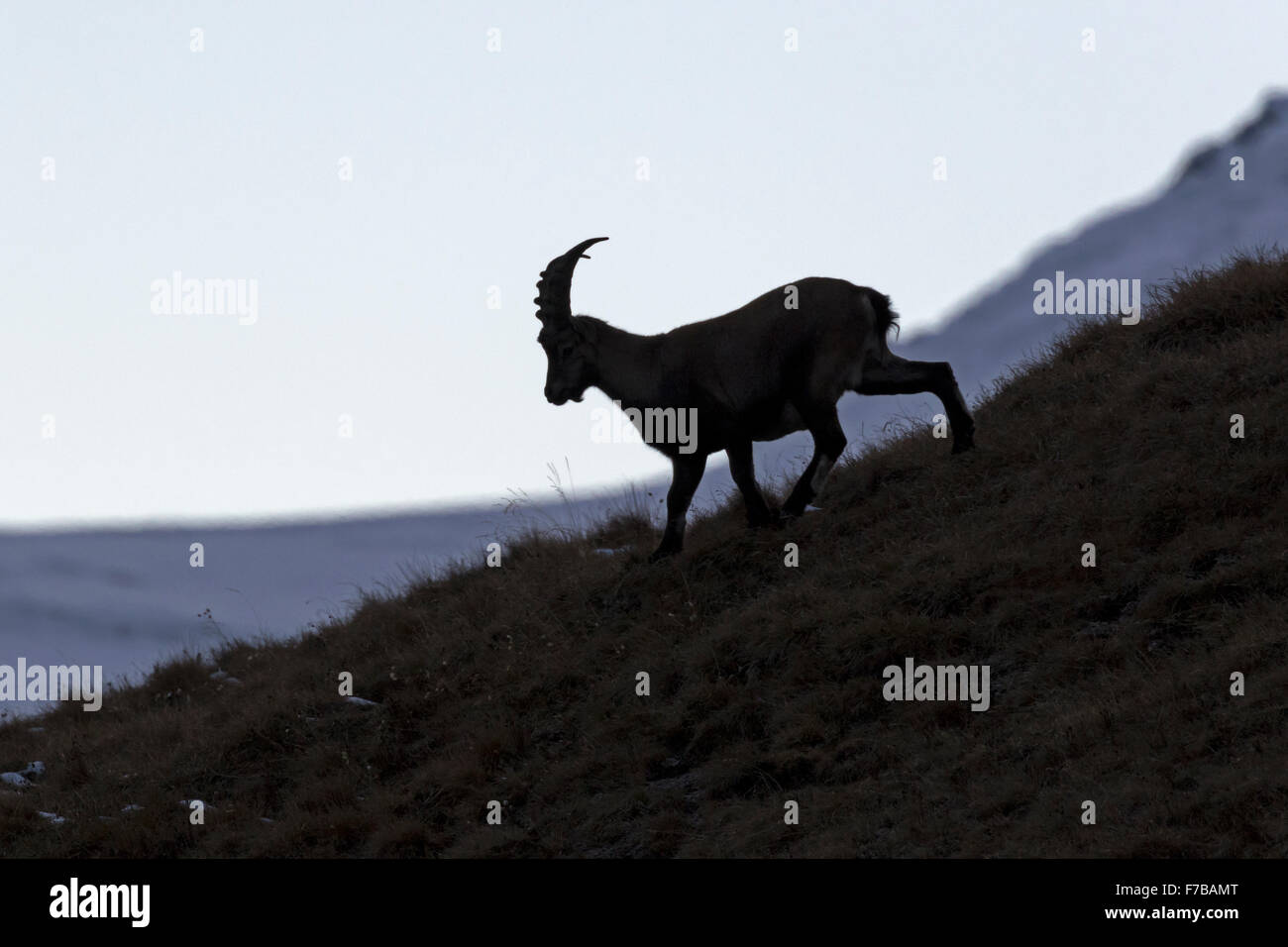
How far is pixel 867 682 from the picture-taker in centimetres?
1005

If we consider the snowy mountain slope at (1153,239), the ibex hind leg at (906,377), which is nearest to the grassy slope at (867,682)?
the ibex hind leg at (906,377)

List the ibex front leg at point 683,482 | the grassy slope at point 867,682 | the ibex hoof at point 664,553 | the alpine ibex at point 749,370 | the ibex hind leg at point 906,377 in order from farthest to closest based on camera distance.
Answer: the ibex hoof at point 664,553 → the ibex front leg at point 683,482 → the ibex hind leg at point 906,377 → the alpine ibex at point 749,370 → the grassy slope at point 867,682

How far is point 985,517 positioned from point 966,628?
5.64ft

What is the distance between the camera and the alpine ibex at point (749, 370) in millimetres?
12094

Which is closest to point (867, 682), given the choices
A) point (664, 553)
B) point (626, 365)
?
point (664, 553)

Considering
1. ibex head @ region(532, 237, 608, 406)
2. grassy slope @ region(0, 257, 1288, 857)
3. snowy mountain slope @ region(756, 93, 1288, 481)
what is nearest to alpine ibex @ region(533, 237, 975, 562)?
ibex head @ region(532, 237, 608, 406)

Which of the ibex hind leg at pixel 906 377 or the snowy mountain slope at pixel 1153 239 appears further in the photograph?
the snowy mountain slope at pixel 1153 239

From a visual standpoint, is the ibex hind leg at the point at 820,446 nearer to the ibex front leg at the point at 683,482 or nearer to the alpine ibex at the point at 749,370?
the alpine ibex at the point at 749,370

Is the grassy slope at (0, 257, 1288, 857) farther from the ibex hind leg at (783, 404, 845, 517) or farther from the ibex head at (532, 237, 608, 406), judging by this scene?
the ibex head at (532, 237, 608, 406)

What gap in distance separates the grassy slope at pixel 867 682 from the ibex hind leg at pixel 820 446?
1.24 ft

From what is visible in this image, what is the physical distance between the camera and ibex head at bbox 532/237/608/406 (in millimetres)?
13062

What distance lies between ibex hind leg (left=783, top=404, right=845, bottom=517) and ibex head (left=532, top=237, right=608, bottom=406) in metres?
2.00
